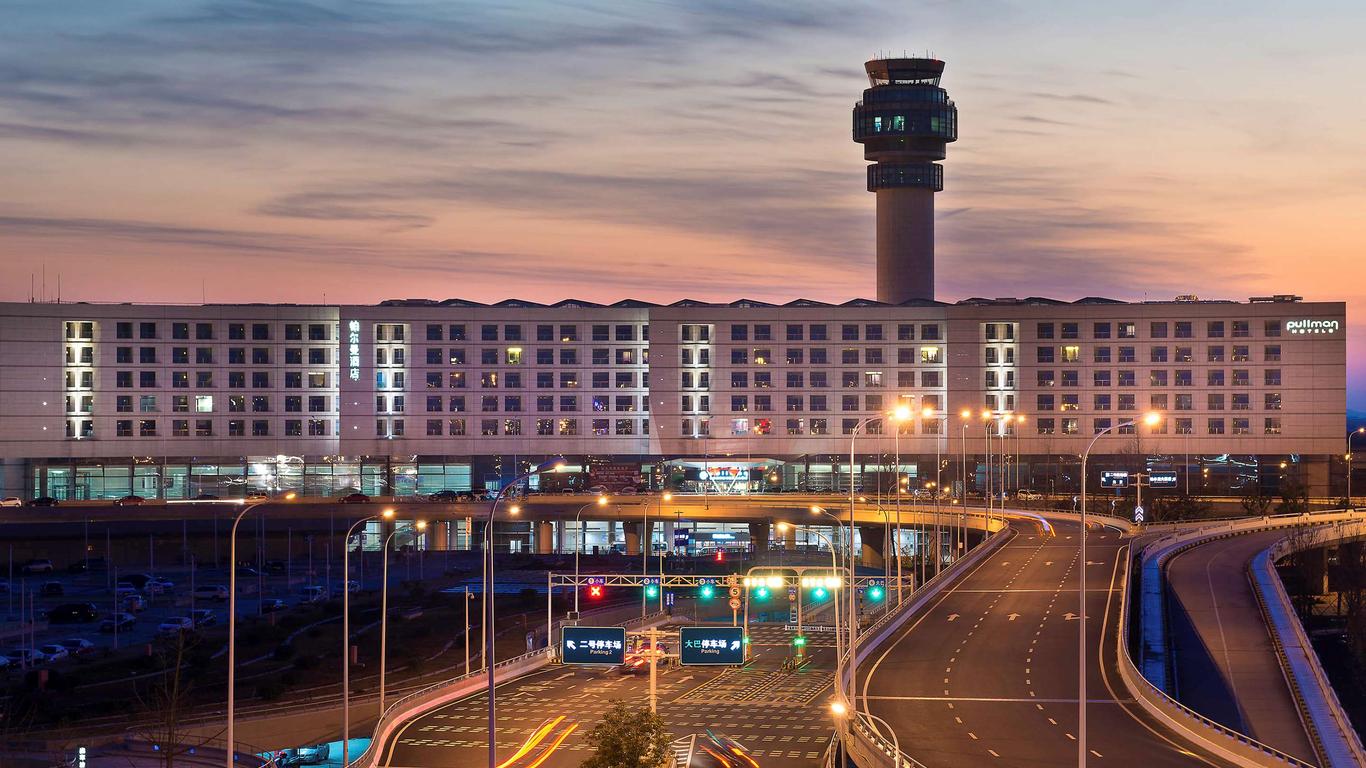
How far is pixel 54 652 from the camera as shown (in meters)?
91.8

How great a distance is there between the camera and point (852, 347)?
17762 cm

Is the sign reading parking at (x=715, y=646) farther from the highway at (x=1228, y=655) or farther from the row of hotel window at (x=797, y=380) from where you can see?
the row of hotel window at (x=797, y=380)

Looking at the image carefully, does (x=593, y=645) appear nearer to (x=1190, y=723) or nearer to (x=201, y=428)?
(x=1190, y=723)

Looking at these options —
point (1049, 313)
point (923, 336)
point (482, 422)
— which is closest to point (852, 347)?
point (923, 336)

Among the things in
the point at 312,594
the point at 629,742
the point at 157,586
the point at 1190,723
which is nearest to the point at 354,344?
the point at 157,586

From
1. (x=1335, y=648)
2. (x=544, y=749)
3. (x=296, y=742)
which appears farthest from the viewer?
(x=1335, y=648)

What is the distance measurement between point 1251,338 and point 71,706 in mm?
138305

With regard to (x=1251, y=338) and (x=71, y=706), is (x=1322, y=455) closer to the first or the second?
(x=1251, y=338)

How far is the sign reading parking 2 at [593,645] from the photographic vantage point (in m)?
68.7

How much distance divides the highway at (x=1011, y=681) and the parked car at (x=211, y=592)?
184ft

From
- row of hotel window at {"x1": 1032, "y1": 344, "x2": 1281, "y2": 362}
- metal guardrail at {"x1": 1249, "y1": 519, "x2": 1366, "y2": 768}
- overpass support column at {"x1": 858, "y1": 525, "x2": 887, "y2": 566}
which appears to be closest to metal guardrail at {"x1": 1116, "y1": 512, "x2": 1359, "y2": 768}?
metal guardrail at {"x1": 1249, "y1": 519, "x2": 1366, "y2": 768}

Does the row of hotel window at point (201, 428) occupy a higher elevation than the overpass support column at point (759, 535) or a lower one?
higher

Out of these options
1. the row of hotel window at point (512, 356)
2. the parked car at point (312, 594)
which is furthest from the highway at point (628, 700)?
the row of hotel window at point (512, 356)

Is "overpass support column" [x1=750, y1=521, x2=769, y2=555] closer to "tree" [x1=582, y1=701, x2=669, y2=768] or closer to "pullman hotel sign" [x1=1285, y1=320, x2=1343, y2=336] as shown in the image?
"pullman hotel sign" [x1=1285, y1=320, x2=1343, y2=336]
